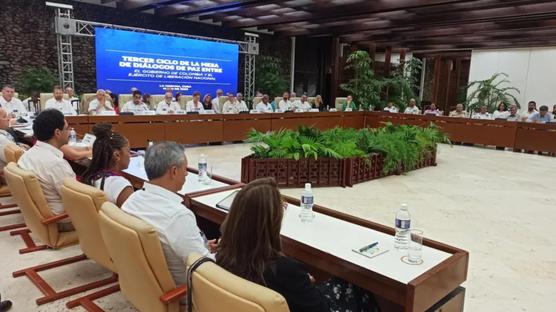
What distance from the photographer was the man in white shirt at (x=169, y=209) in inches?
66.6

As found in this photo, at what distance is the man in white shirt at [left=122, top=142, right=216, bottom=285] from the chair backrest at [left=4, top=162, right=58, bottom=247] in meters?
0.99

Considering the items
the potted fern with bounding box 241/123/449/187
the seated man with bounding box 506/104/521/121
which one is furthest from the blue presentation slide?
the seated man with bounding box 506/104/521/121

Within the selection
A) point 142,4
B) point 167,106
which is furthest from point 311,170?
point 142,4

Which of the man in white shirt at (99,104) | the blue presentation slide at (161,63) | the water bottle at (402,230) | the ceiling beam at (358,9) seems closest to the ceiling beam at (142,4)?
the blue presentation slide at (161,63)

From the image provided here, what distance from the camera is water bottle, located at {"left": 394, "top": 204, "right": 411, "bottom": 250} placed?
1.89 metres

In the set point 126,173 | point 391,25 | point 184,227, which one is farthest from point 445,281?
point 391,25

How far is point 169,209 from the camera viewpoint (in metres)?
1.73

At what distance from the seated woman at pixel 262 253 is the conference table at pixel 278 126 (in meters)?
6.50

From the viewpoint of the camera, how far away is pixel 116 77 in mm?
10320

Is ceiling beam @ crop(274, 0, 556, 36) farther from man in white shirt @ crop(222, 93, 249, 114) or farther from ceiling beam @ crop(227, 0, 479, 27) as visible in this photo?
man in white shirt @ crop(222, 93, 249, 114)

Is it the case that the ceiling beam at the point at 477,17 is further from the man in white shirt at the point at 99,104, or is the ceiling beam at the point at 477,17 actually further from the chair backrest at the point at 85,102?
the chair backrest at the point at 85,102

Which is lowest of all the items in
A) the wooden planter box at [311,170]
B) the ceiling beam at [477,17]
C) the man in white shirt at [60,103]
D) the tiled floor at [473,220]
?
the tiled floor at [473,220]

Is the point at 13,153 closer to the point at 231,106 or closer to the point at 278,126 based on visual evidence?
the point at 231,106

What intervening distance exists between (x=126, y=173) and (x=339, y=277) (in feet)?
6.53
